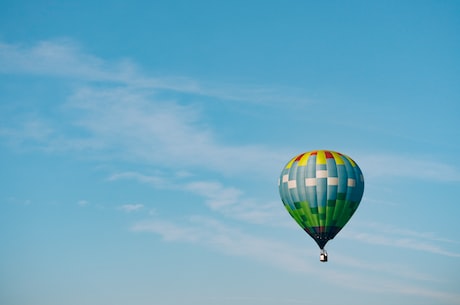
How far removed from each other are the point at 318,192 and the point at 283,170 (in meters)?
6.03

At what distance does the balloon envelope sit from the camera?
77750mm

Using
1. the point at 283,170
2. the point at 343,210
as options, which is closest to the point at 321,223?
the point at 343,210

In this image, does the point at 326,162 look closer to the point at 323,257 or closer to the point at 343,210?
the point at 343,210

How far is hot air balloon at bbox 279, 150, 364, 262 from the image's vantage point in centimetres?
7775

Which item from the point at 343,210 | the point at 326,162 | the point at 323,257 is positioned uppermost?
the point at 326,162

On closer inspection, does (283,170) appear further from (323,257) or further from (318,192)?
(323,257)

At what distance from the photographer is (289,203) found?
263 feet

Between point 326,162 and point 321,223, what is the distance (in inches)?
267

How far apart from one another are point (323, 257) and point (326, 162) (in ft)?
34.4

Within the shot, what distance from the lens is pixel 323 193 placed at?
77.7 metres

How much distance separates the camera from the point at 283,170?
3231 inches

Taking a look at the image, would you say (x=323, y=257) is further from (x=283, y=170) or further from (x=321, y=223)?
(x=283, y=170)

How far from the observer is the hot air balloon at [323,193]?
77.8 metres

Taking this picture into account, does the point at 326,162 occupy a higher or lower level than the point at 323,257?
Result: higher
